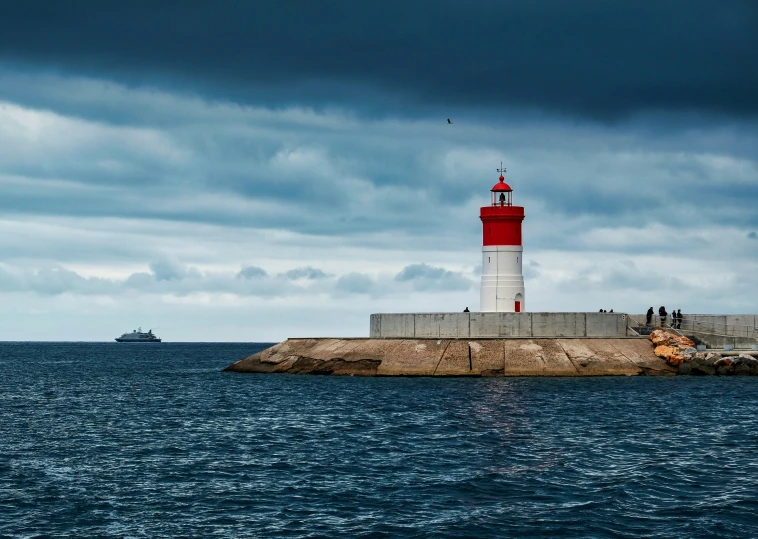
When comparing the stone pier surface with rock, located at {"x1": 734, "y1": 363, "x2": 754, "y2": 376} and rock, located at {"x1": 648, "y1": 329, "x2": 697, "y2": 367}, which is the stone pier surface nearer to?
rock, located at {"x1": 648, "y1": 329, "x2": 697, "y2": 367}

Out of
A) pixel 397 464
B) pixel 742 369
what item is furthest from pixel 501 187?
pixel 397 464

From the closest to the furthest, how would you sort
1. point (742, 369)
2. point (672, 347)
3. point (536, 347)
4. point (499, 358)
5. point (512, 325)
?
point (499, 358), point (536, 347), point (672, 347), point (742, 369), point (512, 325)

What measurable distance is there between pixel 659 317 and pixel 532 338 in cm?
873

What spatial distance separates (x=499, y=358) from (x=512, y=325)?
286 centimetres

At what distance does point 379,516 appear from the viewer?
20969mm

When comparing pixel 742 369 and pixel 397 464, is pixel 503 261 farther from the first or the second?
pixel 397 464

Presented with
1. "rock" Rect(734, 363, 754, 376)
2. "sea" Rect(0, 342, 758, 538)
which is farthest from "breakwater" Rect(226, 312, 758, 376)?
"sea" Rect(0, 342, 758, 538)

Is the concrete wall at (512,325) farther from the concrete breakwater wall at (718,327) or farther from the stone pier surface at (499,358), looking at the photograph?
the concrete breakwater wall at (718,327)

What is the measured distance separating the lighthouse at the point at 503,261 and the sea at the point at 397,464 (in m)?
10.0

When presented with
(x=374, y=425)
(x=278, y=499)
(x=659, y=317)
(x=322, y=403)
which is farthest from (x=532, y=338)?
(x=278, y=499)

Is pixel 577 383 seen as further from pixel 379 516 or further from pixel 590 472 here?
pixel 379 516

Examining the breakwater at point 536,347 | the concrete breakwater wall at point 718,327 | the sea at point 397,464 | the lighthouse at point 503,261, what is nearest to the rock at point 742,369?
the breakwater at point 536,347

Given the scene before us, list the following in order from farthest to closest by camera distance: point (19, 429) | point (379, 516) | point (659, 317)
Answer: point (659, 317)
point (19, 429)
point (379, 516)

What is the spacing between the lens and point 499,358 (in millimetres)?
51562
